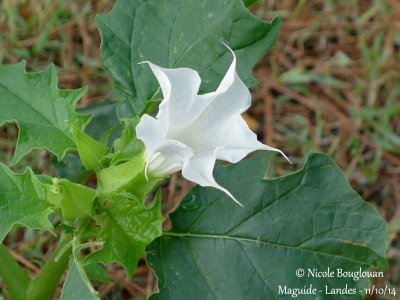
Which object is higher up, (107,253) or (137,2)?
(137,2)

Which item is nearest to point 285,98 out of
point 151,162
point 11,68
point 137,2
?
point 137,2

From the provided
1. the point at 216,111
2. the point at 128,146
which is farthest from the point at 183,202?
the point at 216,111

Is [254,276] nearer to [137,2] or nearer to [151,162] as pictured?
[151,162]

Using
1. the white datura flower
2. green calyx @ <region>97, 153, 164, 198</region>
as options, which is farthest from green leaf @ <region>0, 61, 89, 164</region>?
the white datura flower

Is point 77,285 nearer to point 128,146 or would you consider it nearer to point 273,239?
point 128,146

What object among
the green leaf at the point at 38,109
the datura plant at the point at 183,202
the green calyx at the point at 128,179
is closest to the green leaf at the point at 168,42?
the datura plant at the point at 183,202

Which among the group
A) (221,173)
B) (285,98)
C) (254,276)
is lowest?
(285,98)
